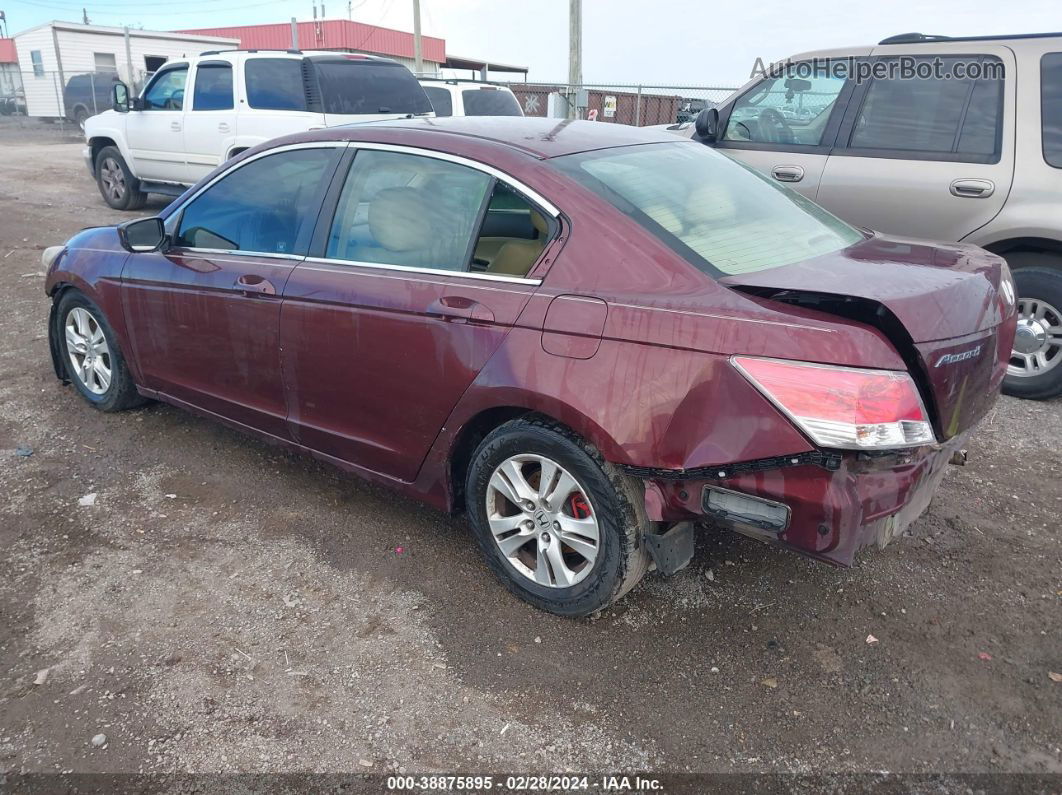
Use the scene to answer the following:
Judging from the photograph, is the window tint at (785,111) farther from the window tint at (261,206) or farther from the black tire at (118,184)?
the black tire at (118,184)

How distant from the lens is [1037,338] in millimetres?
5109

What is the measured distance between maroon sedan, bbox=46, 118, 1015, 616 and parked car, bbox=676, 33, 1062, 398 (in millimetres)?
2251

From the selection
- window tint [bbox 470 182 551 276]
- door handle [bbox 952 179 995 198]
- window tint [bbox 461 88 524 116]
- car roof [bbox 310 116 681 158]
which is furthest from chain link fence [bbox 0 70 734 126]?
window tint [bbox 470 182 551 276]

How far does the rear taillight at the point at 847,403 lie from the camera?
2295 mm

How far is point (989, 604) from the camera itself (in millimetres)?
3150

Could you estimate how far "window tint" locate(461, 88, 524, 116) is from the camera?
1091cm

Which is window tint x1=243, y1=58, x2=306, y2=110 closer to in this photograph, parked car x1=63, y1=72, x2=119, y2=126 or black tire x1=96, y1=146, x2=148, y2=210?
black tire x1=96, y1=146, x2=148, y2=210

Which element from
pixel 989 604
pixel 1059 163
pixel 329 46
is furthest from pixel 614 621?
pixel 329 46

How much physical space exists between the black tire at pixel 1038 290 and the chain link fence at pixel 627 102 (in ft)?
34.5

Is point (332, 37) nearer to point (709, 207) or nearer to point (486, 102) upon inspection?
point (486, 102)

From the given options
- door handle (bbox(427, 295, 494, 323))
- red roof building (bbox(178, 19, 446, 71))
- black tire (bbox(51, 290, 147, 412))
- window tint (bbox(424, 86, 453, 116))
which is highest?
red roof building (bbox(178, 19, 446, 71))

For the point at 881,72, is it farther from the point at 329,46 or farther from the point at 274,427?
the point at 329,46

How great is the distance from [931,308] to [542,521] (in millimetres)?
1461

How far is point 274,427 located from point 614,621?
1.83m
